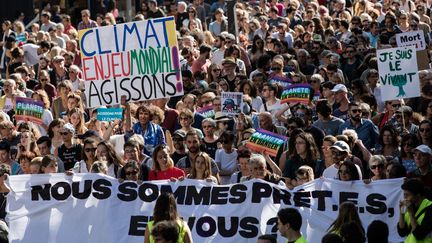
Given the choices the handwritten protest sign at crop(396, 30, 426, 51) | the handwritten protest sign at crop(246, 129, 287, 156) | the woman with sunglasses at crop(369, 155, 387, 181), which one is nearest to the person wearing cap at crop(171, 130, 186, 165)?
the handwritten protest sign at crop(246, 129, 287, 156)

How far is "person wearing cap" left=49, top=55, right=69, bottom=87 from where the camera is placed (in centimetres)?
2291

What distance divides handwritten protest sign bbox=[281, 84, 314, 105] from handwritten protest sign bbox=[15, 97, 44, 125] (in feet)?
9.94

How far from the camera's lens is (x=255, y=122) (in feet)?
59.3

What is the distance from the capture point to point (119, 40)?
18.0 m

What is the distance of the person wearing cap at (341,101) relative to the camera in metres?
17.8

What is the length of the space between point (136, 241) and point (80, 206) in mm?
724

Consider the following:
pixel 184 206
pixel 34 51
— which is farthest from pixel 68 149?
pixel 34 51

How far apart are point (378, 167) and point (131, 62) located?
4.23 metres

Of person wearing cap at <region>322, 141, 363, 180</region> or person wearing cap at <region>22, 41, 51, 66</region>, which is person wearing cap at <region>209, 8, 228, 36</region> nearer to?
person wearing cap at <region>22, 41, 51, 66</region>

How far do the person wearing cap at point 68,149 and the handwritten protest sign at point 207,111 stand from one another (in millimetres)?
1905

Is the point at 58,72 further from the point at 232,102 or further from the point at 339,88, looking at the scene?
the point at 339,88

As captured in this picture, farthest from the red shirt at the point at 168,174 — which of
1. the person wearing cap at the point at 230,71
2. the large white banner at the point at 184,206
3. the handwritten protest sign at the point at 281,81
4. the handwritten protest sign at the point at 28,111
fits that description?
the person wearing cap at the point at 230,71

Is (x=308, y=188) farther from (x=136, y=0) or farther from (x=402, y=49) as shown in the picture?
(x=136, y=0)

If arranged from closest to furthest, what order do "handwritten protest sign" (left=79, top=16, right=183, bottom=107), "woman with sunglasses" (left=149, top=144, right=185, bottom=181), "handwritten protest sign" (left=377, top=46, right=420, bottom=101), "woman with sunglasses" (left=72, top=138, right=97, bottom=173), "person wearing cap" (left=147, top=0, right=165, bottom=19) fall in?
"woman with sunglasses" (left=149, top=144, right=185, bottom=181) < "woman with sunglasses" (left=72, top=138, right=97, bottom=173) < "handwritten protest sign" (left=377, top=46, right=420, bottom=101) < "handwritten protest sign" (left=79, top=16, right=183, bottom=107) < "person wearing cap" (left=147, top=0, right=165, bottom=19)
